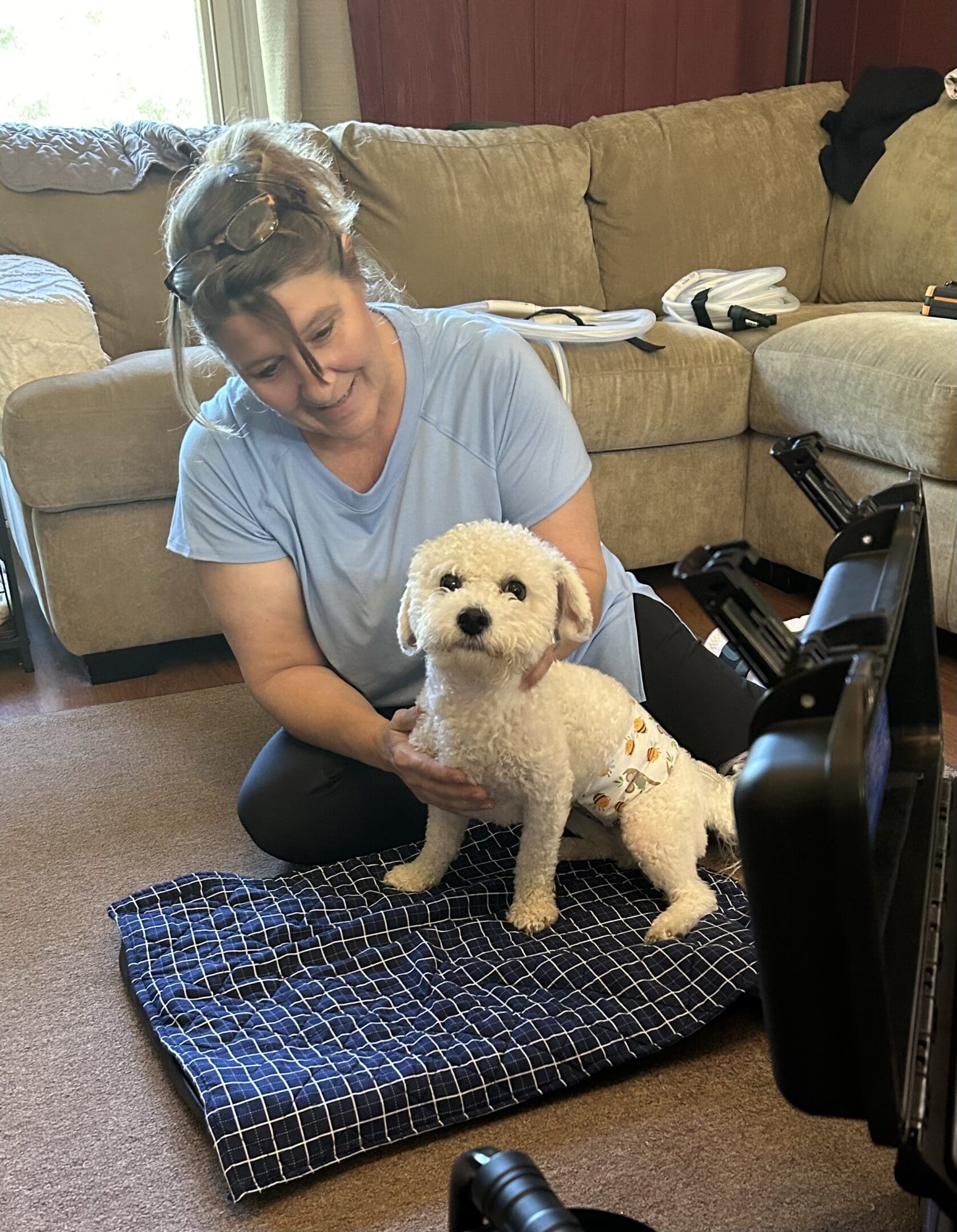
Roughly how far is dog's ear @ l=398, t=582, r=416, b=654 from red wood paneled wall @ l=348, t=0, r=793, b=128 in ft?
9.83

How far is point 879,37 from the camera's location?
12.7ft

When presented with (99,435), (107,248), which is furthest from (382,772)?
(107,248)

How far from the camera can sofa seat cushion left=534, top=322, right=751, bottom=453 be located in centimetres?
263

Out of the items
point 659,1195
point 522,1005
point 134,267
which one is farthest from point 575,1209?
point 134,267

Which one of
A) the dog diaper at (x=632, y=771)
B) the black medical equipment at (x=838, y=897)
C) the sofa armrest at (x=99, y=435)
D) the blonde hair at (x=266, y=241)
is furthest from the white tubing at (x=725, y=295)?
the black medical equipment at (x=838, y=897)

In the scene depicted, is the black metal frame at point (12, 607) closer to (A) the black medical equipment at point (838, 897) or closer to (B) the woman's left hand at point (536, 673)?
(B) the woman's left hand at point (536, 673)

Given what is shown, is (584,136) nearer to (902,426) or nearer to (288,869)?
(902,426)

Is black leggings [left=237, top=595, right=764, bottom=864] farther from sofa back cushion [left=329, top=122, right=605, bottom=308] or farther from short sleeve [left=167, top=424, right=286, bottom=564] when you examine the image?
sofa back cushion [left=329, top=122, right=605, bottom=308]

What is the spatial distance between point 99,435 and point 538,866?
129cm

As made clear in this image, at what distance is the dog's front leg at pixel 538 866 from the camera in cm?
143

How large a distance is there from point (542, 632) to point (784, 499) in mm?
1625

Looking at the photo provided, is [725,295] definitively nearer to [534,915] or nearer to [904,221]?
[904,221]

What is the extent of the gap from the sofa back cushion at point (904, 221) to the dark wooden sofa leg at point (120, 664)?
220 cm

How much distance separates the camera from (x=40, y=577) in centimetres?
237
